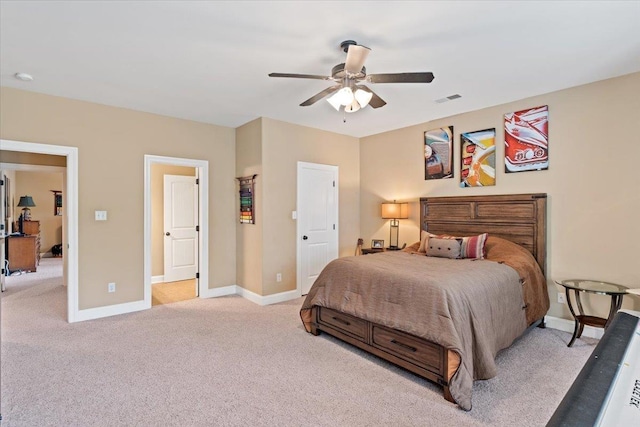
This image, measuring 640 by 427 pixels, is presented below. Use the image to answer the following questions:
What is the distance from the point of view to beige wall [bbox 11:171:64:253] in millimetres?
8750

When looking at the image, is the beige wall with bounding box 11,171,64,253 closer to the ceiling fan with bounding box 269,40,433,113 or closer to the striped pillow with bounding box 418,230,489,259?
the ceiling fan with bounding box 269,40,433,113

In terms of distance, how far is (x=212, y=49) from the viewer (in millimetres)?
2709

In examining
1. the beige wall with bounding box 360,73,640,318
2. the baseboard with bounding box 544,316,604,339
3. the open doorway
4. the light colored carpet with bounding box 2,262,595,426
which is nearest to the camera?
the light colored carpet with bounding box 2,262,595,426

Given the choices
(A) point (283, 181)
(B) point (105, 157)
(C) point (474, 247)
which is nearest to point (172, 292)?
(B) point (105, 157)

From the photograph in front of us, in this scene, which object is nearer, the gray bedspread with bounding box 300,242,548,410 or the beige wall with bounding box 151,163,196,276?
the gray bedspread with bounding box 300,242,548,410

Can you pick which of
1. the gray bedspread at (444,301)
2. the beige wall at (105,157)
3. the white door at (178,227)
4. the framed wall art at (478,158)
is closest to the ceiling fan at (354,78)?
the gray bedspread at (444,301)

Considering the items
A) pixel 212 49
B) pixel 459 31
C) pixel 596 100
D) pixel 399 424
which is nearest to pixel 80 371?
pixel 399 424

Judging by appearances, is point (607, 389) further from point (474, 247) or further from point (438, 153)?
point (438, 153)

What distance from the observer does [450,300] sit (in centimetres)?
241

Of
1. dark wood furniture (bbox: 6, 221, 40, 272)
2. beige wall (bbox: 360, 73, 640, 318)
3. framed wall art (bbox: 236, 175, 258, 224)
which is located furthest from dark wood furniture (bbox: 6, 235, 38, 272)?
beige wall (bbox: 360, 73, 640, 318)

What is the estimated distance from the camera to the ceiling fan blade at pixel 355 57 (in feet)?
7.42

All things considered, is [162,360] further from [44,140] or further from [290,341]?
[44,140]

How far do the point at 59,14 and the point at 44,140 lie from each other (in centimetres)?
208

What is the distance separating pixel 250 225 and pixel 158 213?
2098mm
